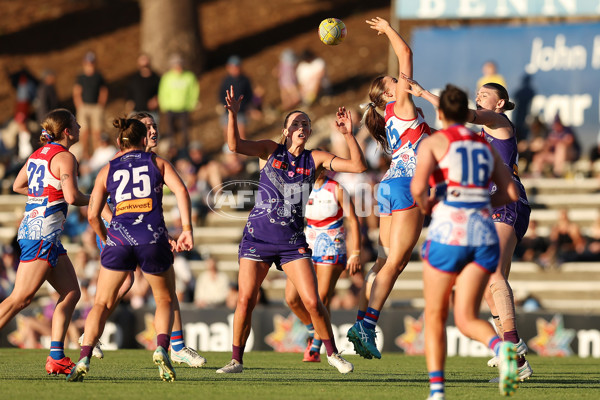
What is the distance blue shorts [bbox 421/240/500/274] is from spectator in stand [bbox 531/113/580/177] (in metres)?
13.1

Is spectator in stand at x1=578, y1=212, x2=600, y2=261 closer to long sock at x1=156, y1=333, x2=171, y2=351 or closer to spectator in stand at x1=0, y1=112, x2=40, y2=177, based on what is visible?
long sock at x1=156, y1=333, x2=171, y2=351

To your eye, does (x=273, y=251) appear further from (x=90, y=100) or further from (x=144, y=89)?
(x=90, y=100)

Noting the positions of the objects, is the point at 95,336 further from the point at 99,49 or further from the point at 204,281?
the point at 99,49

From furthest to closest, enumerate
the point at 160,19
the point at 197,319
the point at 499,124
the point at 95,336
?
the point at 160,19 → the point at 197,319 → the point at 499,124 → the point at 95,336

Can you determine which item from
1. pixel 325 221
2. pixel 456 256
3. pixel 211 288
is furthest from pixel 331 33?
pixel 211 288

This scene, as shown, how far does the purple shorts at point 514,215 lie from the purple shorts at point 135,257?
310 cm

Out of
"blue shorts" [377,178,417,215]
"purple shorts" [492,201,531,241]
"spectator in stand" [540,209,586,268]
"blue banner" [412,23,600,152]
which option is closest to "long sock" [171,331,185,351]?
"blue shorts" [377,178,417,215]

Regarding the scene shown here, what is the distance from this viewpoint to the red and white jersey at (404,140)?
950 centimetres

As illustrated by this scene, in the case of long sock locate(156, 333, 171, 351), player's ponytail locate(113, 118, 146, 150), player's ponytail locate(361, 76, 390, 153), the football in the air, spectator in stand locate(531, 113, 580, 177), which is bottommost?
long sock locate(156, 333, 171, 351)

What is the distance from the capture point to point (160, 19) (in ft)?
88.1

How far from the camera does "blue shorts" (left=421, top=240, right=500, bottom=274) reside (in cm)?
689

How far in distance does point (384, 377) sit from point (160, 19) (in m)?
19.1

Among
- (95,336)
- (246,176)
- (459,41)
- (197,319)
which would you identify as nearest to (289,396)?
(95,336)

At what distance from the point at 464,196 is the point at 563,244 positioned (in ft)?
37.0
